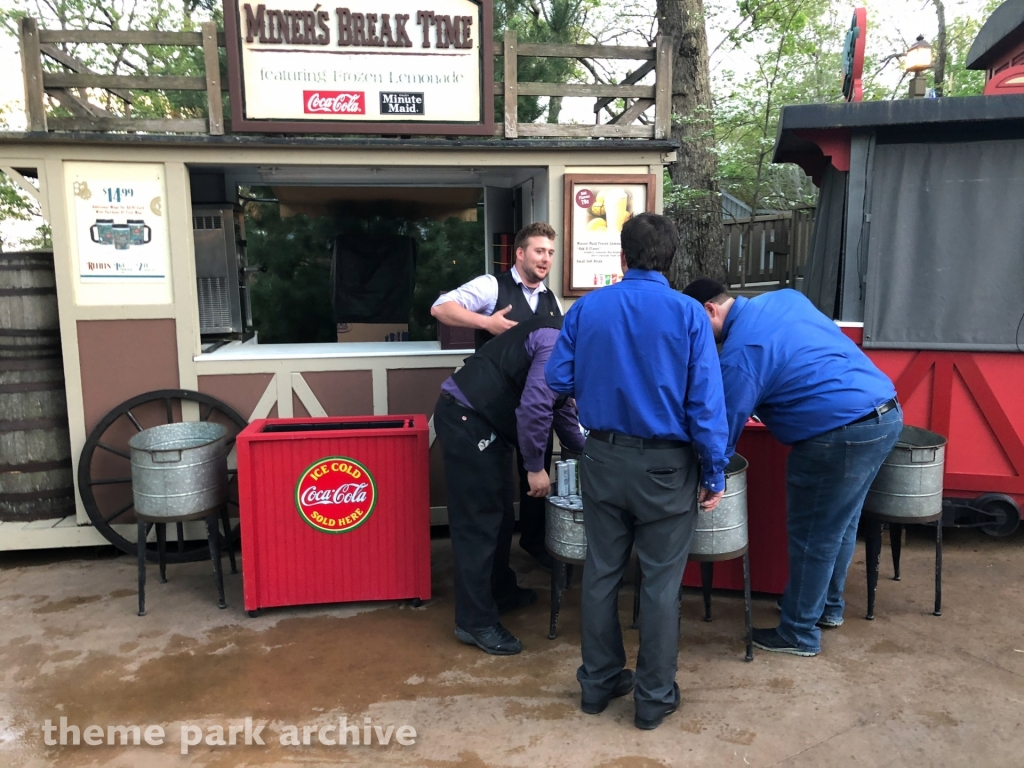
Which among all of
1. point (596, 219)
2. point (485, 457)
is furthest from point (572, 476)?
point (596, 219)

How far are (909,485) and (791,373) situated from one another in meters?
1.08

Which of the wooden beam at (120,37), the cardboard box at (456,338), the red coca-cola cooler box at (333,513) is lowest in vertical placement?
the red coca-cola cooler box at (333,513)

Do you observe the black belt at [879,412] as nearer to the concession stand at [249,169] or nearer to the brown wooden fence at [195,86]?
the concession stand at [249,169]

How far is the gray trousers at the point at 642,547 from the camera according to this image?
9.53 feet

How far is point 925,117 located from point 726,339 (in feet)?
8.64

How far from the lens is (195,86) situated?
4.70 metres

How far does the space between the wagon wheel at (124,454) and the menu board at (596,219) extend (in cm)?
248

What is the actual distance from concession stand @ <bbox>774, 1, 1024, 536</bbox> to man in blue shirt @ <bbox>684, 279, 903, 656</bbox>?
73.0 inches

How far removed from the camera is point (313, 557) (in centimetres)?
414

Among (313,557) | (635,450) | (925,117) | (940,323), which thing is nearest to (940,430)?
(940,323)

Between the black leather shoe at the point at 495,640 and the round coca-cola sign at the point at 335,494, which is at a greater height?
the round coca-cola sign at the point at 335,494

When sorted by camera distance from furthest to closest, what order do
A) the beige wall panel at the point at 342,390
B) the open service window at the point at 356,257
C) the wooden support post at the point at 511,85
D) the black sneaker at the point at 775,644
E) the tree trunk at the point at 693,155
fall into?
the tree trunk at the point at 693,155, the open service window at the point at 356,257, the beige wall panel at the point at 342,390, the wooden support post at the point at 511,85, the black sneaker at the point at 775,644

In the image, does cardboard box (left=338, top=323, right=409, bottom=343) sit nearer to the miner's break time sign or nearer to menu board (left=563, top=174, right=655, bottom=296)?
menu board (left=563, top=174, right=655, bottom=296)

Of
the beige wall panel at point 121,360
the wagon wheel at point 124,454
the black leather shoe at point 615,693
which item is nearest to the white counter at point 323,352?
the beige wall panel at point 121,360
